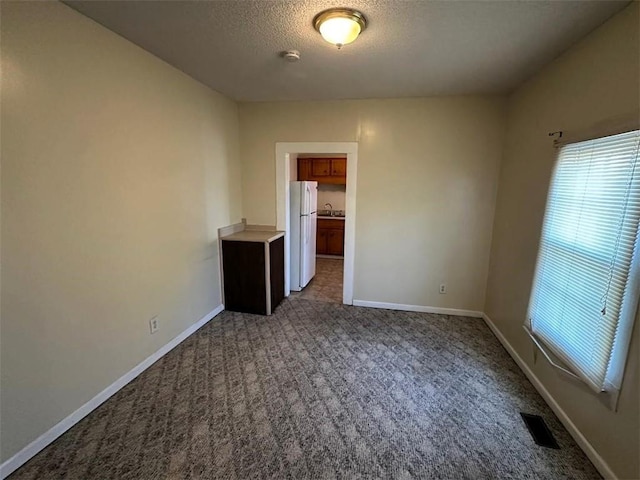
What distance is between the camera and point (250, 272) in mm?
3471

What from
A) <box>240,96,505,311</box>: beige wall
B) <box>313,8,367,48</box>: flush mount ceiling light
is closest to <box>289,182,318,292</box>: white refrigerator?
<box>240,96,505,311</box>: beige wall

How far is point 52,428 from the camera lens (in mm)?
1753

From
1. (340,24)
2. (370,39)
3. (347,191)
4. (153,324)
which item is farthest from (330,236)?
(340,24)

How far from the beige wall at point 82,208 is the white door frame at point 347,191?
3.77 ft

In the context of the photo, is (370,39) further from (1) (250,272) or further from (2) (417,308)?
(2) (417,308)

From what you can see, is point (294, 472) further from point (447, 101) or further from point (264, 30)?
point (447, 101)

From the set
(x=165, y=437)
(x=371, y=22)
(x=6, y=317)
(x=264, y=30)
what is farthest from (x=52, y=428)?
(x=371, y=22)

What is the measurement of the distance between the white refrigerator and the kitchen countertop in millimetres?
440

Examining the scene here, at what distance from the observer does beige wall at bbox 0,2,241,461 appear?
5.03 ft

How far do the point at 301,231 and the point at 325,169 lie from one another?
2.41m

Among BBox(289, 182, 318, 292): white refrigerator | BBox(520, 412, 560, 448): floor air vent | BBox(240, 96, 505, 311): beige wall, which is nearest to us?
BBox(520, 412, 560, 448): floor air vent

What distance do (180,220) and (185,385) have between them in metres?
1.42

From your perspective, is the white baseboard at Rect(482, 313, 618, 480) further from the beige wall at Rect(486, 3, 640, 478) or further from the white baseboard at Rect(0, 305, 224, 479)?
the white baseboard at Rect(0, 305, 224, 479)

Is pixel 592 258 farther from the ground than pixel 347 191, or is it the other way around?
pixel 347 191
